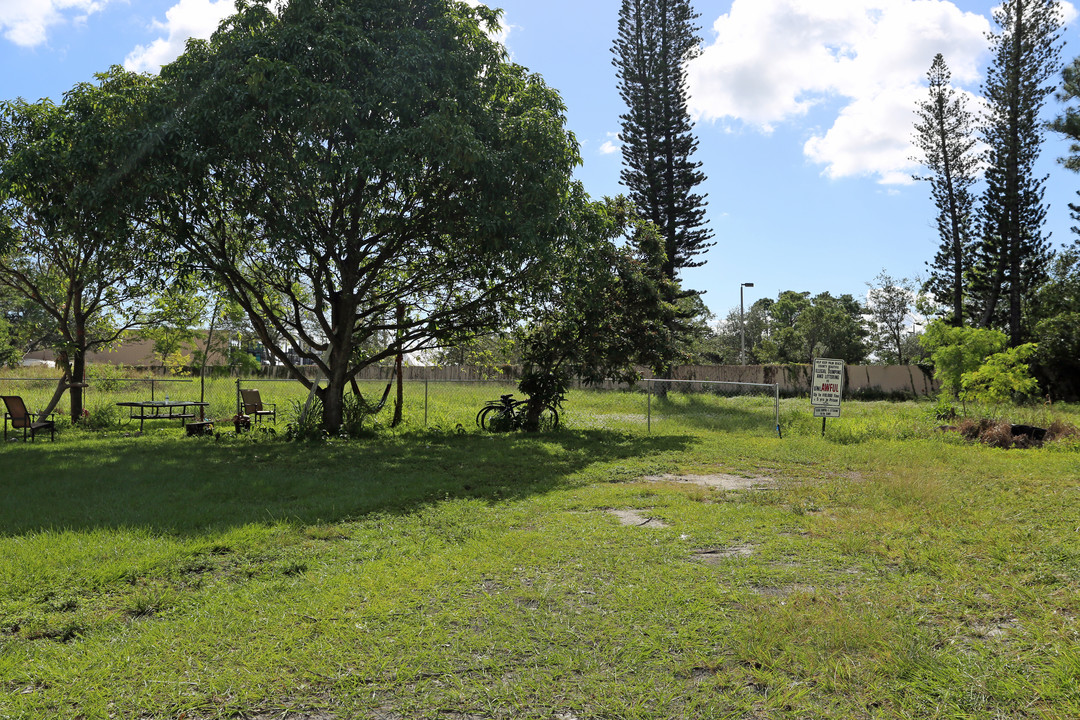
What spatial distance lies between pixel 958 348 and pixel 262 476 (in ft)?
51.5

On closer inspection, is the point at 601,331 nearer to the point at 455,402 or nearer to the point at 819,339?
the point at 455,402

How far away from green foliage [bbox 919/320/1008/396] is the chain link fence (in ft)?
13.1

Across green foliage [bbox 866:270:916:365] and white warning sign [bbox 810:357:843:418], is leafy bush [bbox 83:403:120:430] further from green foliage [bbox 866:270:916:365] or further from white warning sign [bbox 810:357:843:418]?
green foliage [bbox 866:270:916:365]

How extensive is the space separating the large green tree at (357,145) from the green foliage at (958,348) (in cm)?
1084

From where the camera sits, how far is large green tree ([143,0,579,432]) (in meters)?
10.3

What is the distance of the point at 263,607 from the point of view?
3816mm

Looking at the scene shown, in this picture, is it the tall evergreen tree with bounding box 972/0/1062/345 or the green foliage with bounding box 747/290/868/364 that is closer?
the tall evergreen tree with bounding box 972/0/1062/345

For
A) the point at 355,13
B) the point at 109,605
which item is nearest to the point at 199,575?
the point at 109,605

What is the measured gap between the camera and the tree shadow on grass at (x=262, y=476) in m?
6.30

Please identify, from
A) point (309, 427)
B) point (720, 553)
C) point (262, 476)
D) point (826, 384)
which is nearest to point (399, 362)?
point (309, 427)

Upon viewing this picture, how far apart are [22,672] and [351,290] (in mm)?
10548

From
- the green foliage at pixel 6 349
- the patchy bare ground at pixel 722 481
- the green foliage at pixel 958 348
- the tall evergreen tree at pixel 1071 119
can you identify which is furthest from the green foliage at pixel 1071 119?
the green foliage at pixel 6 349

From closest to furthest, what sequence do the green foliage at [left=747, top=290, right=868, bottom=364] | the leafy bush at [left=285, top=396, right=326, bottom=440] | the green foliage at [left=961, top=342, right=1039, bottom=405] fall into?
the leafy bush at [left=285, top=396, right=326, bottom=440], the green foliage at [left=961, top=342, right=1039, bottom=405], the green foliage at [left=747, top=290, right=868, bottom=364]

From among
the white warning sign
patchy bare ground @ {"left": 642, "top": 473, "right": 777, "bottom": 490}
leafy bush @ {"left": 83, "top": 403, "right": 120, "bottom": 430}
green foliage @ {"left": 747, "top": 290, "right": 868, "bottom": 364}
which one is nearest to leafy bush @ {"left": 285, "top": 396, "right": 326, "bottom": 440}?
leafy bush @ {"left": 83, "top": 403, "right": 120, "bottom": 430}
